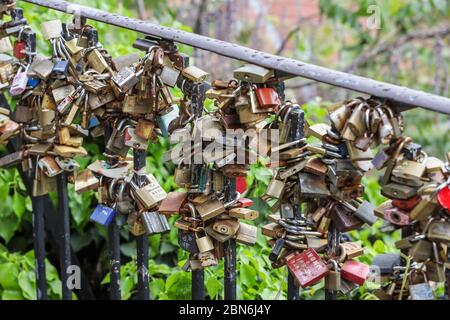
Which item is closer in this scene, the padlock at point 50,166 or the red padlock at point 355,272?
the red padlock at point 355,272

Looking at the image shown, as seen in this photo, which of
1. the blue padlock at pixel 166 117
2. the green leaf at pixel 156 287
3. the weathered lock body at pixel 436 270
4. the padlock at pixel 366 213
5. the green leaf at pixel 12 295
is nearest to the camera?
the weathered lock body at pixel 436 270

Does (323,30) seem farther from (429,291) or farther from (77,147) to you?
(429,291)

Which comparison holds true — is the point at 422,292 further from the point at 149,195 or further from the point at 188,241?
the point at 149,195

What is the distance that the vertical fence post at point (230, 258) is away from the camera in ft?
5.39

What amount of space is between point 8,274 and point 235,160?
4.31ft

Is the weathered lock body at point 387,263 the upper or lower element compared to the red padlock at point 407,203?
lower

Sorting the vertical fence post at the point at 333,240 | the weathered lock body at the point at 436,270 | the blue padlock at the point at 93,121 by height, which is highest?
the blue padlock at the point at 93,121

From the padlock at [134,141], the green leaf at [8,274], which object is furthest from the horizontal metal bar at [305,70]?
the green leaf at [8,274]

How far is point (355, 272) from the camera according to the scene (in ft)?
5.12

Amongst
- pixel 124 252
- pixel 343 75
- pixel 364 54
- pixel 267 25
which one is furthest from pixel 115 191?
pixel 267 25

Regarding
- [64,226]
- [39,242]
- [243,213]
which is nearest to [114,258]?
[64,226]

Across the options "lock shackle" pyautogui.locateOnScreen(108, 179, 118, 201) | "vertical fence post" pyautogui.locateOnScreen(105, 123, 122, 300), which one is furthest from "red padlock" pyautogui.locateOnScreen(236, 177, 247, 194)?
"vertical fence post" pyautogui.locateOnScreen(105, 123, 122, 300)

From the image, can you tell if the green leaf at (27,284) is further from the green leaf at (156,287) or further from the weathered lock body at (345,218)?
the weathered lock body at (345,218)

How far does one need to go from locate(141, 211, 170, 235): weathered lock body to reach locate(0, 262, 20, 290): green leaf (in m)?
0.92
